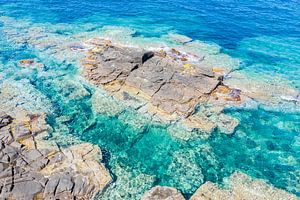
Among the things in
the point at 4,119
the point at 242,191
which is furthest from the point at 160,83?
the point at 4,119

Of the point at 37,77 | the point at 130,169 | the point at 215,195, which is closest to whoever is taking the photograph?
the point at 215,195

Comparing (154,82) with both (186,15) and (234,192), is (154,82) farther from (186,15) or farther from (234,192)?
(186,15)

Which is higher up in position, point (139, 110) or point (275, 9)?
point (275, 9)

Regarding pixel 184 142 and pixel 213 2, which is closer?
pixel 184 142

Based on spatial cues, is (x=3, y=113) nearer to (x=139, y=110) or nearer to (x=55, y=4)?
(x=139, y=110)

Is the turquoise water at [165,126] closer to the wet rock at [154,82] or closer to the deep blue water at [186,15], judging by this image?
the deep blue water at [186,15]

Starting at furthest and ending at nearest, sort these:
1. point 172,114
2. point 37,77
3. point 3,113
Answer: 1. point 37,77
2. point 172,114
3. point 3,113

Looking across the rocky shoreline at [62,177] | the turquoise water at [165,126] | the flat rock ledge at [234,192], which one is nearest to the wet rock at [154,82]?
the turquoise water at [165,126]

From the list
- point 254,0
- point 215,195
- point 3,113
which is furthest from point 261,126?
point 254,0
